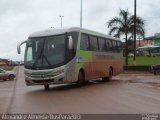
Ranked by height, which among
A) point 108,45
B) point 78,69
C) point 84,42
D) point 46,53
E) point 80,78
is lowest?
point 80,78

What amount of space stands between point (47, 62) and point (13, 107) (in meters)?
7.63

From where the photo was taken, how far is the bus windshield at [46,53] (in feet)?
77.8

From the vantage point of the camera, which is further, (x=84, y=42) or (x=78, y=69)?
(x=84, y=42)

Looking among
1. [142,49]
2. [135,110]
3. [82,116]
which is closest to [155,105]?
[135,110]

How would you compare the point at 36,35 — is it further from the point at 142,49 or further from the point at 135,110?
the point at 142,49

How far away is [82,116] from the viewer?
13.0m

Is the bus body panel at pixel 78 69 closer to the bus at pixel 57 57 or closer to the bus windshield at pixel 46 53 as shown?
the bus at pixel 57 57

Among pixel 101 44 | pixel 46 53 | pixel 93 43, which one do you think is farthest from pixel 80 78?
pixel 101 44

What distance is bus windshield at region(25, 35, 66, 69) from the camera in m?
23.7

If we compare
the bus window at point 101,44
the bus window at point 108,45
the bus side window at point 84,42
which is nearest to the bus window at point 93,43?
the bus side window at point 84,42

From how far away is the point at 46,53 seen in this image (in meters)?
23.9

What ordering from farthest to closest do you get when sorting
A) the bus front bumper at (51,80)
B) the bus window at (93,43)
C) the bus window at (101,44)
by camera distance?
the bus window at (101,44)
the bus window at (93,43)
the bus front bumper at (51,80)

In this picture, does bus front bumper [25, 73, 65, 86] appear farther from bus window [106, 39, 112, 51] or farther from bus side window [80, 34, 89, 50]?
bus window [106, 39, 112, 51]

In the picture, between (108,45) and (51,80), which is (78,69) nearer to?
(51,80)
